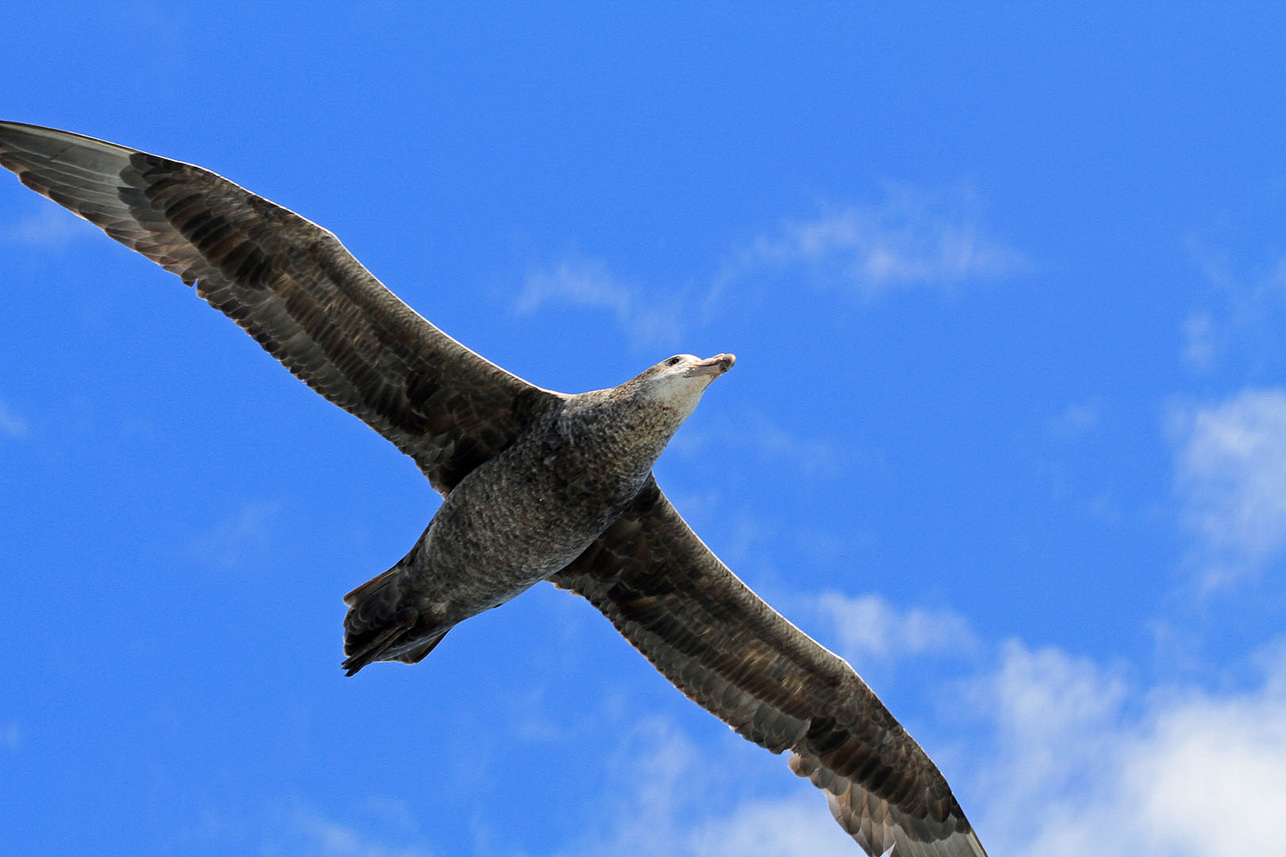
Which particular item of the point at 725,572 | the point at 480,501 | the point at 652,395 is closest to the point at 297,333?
the point at 480,501

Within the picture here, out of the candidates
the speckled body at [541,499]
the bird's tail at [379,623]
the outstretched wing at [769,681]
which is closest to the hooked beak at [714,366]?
the speckled body at [541,499]

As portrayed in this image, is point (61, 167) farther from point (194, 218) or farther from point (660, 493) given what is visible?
point (660, 493)

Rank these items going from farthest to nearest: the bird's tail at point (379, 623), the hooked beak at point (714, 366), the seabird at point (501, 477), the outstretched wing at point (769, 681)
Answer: the outstretched wing at point (769, 681), the bird's tail at point (379, 623), the seabird at point (501, 477), the hooked beak at point (714, 366)

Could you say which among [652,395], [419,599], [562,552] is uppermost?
[652,395]

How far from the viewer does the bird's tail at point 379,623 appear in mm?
13812

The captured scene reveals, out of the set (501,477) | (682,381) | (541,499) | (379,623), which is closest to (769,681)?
(541,499)

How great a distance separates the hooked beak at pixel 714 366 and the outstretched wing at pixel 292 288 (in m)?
1.57

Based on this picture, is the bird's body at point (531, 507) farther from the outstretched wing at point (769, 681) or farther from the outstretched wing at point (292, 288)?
the outstretched wing at point (769, 681)

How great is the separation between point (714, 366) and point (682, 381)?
0.30m

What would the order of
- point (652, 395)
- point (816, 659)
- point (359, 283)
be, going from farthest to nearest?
point (816, 659) < point (359, 283) < point (652, 395)

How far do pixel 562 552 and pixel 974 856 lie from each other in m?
5.36

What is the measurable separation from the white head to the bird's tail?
2.87 m

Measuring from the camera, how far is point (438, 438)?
1429 centimetres

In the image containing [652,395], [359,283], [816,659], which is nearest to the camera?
[652,395]
